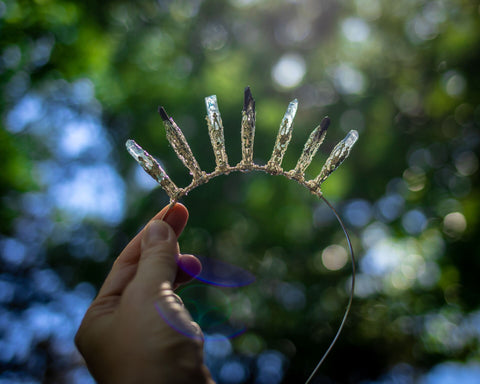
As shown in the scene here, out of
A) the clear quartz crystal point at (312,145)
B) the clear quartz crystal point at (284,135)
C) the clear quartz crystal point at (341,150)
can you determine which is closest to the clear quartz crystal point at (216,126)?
the clear quartz crystal point at (284,135)

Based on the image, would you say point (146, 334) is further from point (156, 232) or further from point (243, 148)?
point (243, 148)

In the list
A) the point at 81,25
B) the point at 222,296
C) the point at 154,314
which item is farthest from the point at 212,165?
the point at 154,314

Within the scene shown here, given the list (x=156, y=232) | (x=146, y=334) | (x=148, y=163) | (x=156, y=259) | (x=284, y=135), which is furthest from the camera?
(x=284, y=135)

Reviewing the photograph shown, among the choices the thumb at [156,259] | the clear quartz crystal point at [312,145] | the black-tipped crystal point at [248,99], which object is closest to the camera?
the thumb at [156,259]

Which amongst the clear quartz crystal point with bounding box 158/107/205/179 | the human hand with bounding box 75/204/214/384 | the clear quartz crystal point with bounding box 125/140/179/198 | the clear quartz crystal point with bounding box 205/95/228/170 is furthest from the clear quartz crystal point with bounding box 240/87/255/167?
the human hand with bounding box 75/204/214/384

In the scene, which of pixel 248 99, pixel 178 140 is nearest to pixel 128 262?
pixel 178 140

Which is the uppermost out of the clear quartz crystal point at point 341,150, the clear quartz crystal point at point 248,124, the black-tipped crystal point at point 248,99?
the black-tipped crystal point at point 248,99

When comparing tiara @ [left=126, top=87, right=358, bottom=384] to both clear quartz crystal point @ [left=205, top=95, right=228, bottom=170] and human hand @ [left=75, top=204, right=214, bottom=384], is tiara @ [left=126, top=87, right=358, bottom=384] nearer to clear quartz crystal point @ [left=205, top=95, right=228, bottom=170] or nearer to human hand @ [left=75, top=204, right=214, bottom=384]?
clear quartz crystal point @ [left=205, top=95, right=228, bottom=170]

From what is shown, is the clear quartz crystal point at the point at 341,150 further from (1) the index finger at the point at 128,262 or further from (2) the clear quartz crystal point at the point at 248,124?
(1) the index finger at the point at 128,262
